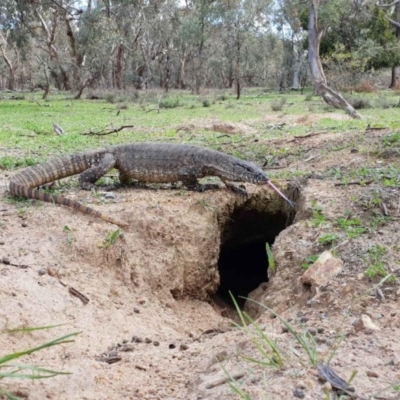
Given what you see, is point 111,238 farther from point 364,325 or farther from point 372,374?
point 372,374

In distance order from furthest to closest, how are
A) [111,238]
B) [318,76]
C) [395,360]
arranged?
[318,76] → [111,238] → [395,360]

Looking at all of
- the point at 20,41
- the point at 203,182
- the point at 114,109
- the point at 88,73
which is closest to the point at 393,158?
the point at 203,182

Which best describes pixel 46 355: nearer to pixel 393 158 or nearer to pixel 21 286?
pixel 21 286

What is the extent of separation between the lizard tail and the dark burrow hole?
200cm

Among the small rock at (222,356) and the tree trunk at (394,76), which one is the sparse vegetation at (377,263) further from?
the tree trunk at (394,76)

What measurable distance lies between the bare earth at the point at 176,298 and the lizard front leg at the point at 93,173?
0.67 feet

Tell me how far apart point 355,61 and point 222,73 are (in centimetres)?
2608

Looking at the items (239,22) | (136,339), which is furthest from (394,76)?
(136,339)

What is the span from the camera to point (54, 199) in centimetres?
570

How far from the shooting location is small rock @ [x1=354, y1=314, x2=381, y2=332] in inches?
127

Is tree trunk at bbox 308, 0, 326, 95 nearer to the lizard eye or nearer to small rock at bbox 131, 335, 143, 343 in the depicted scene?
the lizard eye

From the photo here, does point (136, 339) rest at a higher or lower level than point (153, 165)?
lower

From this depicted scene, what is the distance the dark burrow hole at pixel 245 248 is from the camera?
736cm

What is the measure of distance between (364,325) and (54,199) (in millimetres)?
3621
